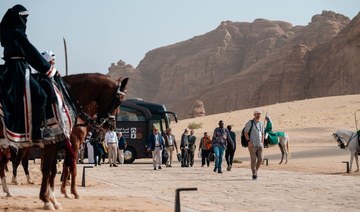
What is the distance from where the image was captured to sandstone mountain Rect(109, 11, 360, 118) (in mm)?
122875

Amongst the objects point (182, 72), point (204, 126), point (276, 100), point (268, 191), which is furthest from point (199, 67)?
point (268, 191)

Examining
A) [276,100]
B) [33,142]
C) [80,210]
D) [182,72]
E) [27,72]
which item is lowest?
[80,210]

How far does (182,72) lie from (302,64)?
5714 centimetres

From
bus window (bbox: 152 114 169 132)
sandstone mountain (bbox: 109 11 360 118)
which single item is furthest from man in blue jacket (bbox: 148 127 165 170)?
sandstone mountain (bbox: 109 11 360 118)

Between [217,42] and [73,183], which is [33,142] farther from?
[217,42]

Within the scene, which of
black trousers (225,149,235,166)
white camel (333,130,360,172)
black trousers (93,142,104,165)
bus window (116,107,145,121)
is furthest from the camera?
bus window (116,107,145,121)

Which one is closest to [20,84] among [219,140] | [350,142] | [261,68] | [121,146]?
[219,140]

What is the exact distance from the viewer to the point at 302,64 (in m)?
132

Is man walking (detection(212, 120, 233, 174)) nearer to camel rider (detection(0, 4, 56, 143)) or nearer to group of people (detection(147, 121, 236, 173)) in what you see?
group of people (detection(147, 121, 236, 173))

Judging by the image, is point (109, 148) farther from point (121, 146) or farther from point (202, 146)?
point (202, 146)

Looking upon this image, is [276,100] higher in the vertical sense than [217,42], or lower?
lower

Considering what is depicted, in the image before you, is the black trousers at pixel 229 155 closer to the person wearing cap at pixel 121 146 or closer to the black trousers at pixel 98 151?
the black trousers at pixel 98 151

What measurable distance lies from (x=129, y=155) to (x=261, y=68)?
376 ft

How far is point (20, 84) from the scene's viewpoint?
375 inches
